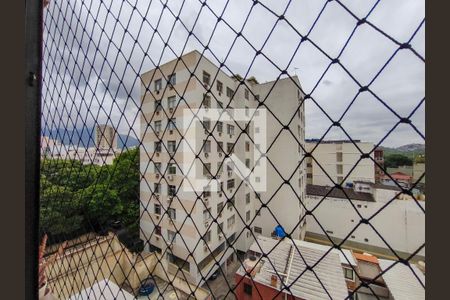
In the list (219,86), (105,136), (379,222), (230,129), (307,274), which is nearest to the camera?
(105,136)

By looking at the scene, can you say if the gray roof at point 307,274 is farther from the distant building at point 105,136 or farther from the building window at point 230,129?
the building window at point 230,129

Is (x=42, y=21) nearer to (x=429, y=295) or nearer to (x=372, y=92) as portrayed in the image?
(x=372, y=92)

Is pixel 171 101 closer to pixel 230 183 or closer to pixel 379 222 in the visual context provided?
pixel 230 183

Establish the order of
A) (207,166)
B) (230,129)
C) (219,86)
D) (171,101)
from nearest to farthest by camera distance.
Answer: (207,166) < (171,101) < (219,86) < (230,129)

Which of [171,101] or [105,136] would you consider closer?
[105,136]

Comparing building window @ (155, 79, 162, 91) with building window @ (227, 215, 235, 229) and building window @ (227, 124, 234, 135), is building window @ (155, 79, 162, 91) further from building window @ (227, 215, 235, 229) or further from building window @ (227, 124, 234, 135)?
building window @ (227, 215, 235, 229)

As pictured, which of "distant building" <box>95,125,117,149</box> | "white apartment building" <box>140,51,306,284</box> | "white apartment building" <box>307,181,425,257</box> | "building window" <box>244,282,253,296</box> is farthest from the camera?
"white apartment building" <box>307,181,425,257</box>

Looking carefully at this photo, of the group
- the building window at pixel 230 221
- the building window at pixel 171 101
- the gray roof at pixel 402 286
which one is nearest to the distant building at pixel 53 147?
the building window at pixel 171 101

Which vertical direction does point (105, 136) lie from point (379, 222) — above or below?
above

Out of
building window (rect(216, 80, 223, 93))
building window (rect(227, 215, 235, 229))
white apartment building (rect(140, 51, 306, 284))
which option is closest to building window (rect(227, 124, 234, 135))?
white apartment building (rect(140, 51, 306, 284))

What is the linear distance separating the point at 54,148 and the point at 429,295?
1.48 metres

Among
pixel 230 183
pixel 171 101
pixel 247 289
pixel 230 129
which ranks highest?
pixel 171 101

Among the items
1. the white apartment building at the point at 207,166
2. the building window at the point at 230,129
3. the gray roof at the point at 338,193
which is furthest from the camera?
the gray roof at the point at 338,193

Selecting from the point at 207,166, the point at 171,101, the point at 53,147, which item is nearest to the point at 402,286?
the point at 207,166
